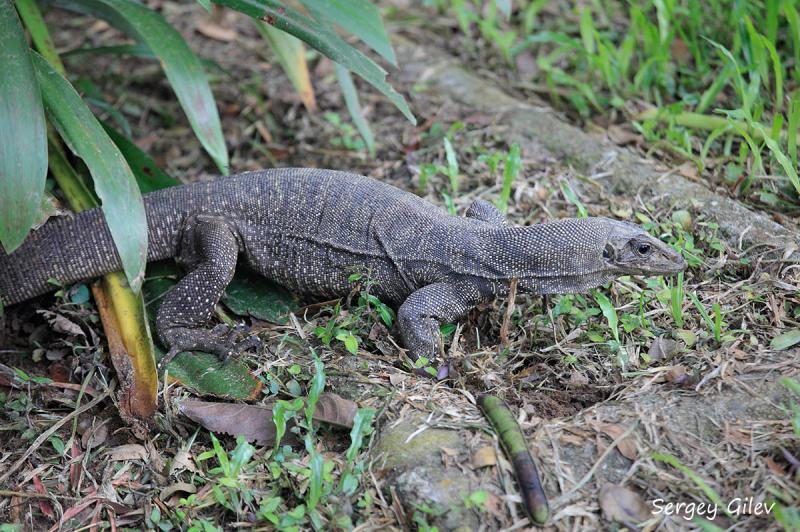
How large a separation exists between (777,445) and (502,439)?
1.26m

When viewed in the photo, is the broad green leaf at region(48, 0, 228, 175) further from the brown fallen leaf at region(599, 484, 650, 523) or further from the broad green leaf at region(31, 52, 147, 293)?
the brown fallen leaf at region(599, 484, 650, 523)

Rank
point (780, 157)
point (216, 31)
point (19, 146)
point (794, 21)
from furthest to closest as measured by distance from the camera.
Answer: point (216, 31), point (794, 21), point (780, 157), point (19, 146)

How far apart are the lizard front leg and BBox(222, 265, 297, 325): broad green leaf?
0.89 metres

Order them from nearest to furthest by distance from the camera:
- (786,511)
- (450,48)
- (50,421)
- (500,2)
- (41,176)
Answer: (786,511)
(41,176)
(50,421)
(500,2)
(450,48)

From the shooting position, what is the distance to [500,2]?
4.64 meters

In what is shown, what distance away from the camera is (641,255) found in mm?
3875

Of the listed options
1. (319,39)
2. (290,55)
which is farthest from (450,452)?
(290,55)

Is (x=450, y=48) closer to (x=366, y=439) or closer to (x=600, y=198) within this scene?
(x=600, y=198)

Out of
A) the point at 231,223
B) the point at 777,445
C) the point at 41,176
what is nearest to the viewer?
the point at 777,445

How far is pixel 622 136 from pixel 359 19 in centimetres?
262

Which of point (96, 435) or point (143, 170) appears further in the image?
point (143, 170)

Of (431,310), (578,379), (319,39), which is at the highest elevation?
(319,39)

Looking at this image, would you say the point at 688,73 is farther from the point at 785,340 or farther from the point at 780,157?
the point at 785,340

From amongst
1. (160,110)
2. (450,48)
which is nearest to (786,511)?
(450,48)
